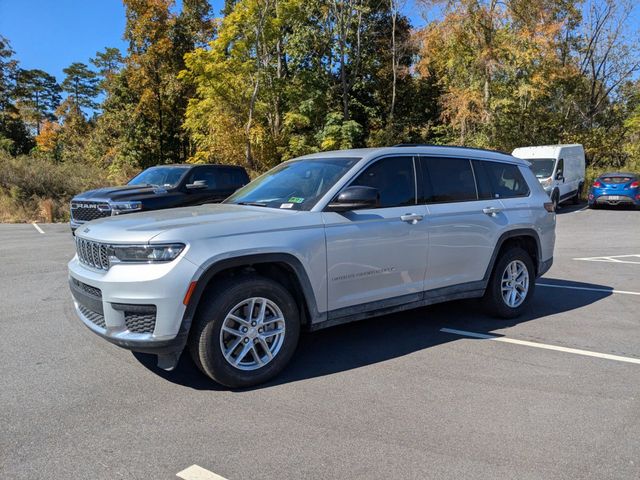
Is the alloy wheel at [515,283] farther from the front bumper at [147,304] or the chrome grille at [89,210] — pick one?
the chrome grille at [89,210]

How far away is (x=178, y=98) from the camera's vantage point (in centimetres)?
3594

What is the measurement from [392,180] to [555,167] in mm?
17731

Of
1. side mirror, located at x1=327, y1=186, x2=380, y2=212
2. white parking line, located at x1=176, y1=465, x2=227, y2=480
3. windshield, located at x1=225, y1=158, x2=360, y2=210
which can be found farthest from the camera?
windshield, located at x1=225, y1=158, x2=360, y2=210

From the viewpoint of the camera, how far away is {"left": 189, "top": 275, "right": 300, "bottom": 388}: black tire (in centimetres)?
376

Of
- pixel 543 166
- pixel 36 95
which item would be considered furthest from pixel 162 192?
pixel 36 95

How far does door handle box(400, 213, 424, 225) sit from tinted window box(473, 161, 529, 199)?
1141 mm

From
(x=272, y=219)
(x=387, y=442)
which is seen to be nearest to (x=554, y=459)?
(x=387, y=442)

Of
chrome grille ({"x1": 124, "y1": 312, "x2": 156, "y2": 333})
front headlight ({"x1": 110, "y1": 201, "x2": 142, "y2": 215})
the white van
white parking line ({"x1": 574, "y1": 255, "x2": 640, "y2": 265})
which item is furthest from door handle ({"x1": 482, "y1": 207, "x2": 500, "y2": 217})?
the white van

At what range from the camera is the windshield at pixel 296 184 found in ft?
15.0

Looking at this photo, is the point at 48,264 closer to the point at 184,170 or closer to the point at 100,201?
the point at 100,201

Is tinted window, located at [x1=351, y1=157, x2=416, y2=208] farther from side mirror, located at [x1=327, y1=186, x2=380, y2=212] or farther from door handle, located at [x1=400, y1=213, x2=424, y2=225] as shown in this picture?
side mirror, located at [x1=327, y1=186, x2=380, y2=212]

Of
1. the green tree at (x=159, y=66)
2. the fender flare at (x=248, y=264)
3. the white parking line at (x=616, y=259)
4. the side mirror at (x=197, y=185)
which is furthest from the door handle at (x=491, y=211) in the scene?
the green tree at (x=159, y=66)

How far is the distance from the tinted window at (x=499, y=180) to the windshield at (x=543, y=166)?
50.3 feet

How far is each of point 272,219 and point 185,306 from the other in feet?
3.18
